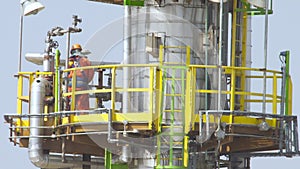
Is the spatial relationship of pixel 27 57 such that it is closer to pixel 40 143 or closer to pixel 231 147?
pixel 40 143

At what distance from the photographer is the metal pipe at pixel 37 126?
47.2 metres

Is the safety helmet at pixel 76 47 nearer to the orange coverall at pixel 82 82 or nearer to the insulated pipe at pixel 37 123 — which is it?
the orange coverall at pixel 82 82

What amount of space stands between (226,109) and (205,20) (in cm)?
242

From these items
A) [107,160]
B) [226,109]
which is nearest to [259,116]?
[226,109]

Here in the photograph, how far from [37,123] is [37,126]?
0.25 ft

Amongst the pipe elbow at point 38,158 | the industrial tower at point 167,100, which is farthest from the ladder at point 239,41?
the pipe elbow at point 38,158

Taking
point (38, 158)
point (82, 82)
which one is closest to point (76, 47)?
point (82, 82)

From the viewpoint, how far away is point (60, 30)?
48.6 m

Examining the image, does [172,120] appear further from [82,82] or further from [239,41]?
[239,41]

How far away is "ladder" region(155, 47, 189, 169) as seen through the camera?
149ft

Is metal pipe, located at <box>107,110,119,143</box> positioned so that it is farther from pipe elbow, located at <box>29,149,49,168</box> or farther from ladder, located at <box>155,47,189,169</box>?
pipe elbow, located at <box>29,149,49,168</box>

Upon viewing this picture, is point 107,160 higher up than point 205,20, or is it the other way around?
point 205,20

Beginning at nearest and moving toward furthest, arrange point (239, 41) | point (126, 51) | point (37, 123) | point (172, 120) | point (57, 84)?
point (172, 120) → point (57, 84) → point (37, 123) → point (126, 51) → point (239, 41)

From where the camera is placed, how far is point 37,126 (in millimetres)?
Result: 47281
